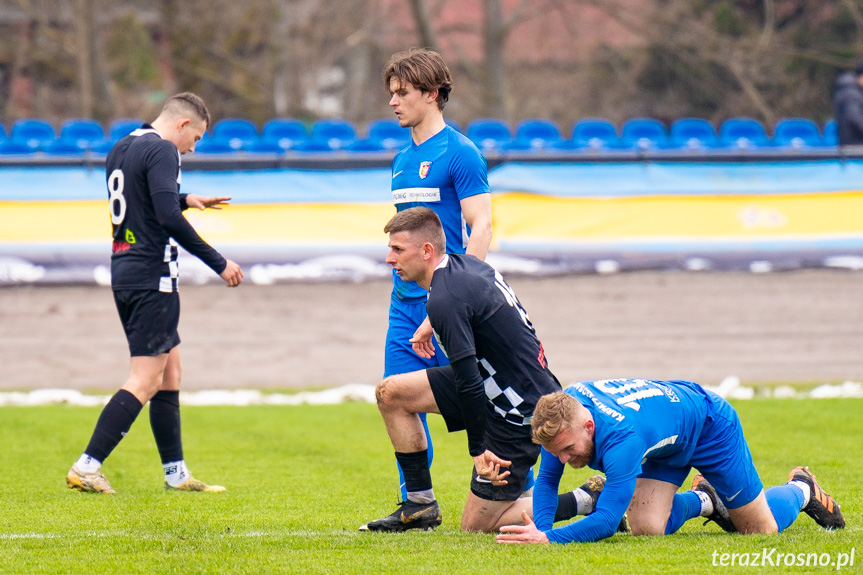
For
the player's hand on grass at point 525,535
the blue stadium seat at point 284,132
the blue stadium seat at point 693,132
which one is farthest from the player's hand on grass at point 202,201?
the blue stadium seat at point 693,132

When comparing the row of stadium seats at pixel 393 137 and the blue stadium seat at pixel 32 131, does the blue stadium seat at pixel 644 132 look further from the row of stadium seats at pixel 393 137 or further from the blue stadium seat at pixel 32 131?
the blue stadium seat at pixel 32 131

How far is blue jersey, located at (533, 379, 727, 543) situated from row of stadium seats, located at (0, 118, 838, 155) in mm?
9732

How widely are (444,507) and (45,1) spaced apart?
24.8 metres

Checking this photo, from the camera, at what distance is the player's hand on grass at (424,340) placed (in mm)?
4613

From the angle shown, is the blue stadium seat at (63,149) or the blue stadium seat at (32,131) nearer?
the blue stadium seat at (63,149)

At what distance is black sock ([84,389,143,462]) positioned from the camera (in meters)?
5.72

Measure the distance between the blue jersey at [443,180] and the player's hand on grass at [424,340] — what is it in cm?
35

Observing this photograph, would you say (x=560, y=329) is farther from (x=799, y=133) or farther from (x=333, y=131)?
(x=799, y=133)

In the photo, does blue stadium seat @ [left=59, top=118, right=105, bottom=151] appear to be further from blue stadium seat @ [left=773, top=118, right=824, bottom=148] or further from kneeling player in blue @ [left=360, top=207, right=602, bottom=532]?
kneeling player in blue @ [left=360, top=207, right=602, bottom=532]

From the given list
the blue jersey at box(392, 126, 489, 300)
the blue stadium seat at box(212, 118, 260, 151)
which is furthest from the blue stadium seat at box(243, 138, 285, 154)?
the blue jersey at box(392, 126, 489, 300)

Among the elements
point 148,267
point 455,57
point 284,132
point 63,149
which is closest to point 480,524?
point 148,267

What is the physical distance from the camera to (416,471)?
4812mm

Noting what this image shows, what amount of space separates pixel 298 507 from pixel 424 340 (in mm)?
1279

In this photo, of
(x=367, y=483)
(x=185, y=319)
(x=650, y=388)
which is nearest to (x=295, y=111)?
(x=185, y=319)
